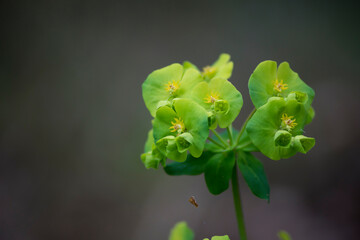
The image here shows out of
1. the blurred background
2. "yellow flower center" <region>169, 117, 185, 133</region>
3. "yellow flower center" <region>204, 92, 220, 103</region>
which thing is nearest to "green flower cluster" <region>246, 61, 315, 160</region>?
"yellow flower center" <region>204, 92, 220, 103</region>

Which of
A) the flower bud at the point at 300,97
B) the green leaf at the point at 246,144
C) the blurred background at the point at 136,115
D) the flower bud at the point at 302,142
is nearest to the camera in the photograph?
the flower bud at the point at 302,142

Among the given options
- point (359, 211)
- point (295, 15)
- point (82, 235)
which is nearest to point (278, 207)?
point (359, 211)

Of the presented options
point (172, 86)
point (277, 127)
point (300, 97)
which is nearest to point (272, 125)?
point (277, 127)

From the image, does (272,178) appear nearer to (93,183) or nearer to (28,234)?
(93,183)

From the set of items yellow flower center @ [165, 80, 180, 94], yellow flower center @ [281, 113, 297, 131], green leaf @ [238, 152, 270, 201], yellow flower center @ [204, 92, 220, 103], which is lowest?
green leaf @ [238, 152, 270, 201]

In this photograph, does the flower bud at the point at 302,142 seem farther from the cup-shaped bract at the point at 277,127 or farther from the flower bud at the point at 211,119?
the flower bud at the point at 211,119

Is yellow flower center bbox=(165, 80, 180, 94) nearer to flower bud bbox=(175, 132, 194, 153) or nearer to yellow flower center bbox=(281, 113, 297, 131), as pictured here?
flower bud bbox=(175, 132, 194, 153)

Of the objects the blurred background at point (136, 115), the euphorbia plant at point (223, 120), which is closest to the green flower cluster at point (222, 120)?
the euphorbia plant at point (223, 120)
